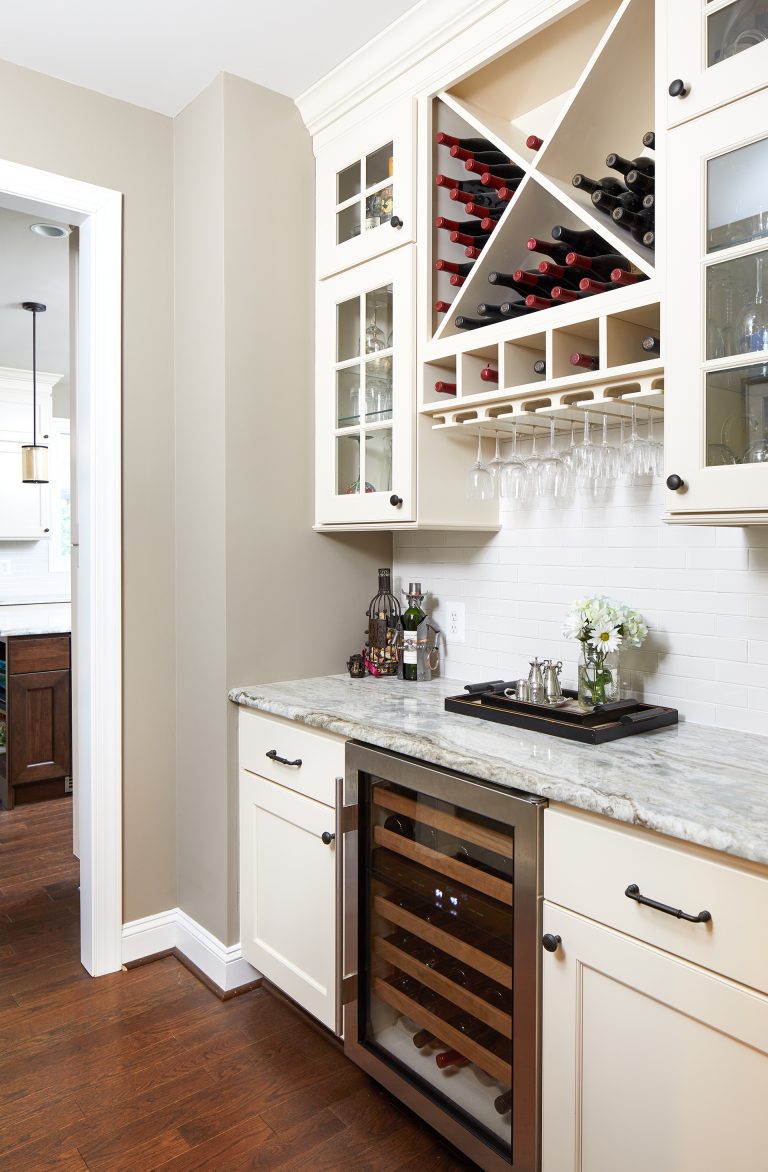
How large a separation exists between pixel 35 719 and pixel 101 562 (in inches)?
86.0

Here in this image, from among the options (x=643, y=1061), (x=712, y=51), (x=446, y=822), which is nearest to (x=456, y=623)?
(x=446, y=822)

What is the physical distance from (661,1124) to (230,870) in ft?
4.73

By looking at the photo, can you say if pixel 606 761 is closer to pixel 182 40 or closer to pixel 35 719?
pixel 182 40

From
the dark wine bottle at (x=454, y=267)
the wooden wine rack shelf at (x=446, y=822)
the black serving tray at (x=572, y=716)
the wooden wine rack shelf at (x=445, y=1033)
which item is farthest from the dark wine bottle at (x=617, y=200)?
the wooden wine rack shelf at (x=445, y=1033)

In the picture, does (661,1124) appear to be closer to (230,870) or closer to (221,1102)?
(221,1102)

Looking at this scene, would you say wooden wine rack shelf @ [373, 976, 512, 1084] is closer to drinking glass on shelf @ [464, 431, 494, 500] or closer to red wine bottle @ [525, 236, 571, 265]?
drinking glass on shelf @ [464, 431, 494, 500]

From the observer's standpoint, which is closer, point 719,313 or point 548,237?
point 719,313

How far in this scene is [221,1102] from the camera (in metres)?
1.94

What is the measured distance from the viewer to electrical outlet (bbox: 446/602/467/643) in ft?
8.43

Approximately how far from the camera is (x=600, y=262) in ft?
5.94

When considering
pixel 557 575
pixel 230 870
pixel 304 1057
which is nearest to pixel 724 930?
pixel 557 575

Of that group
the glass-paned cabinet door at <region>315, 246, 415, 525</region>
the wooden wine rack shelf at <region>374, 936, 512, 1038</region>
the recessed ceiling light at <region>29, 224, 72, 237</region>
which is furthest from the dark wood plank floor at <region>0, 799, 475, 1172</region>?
the recessed ceiling light at <region>29, 224, 72, 237</region>

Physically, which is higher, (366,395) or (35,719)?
(366,395)

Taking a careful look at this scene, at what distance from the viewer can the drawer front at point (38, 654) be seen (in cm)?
423
